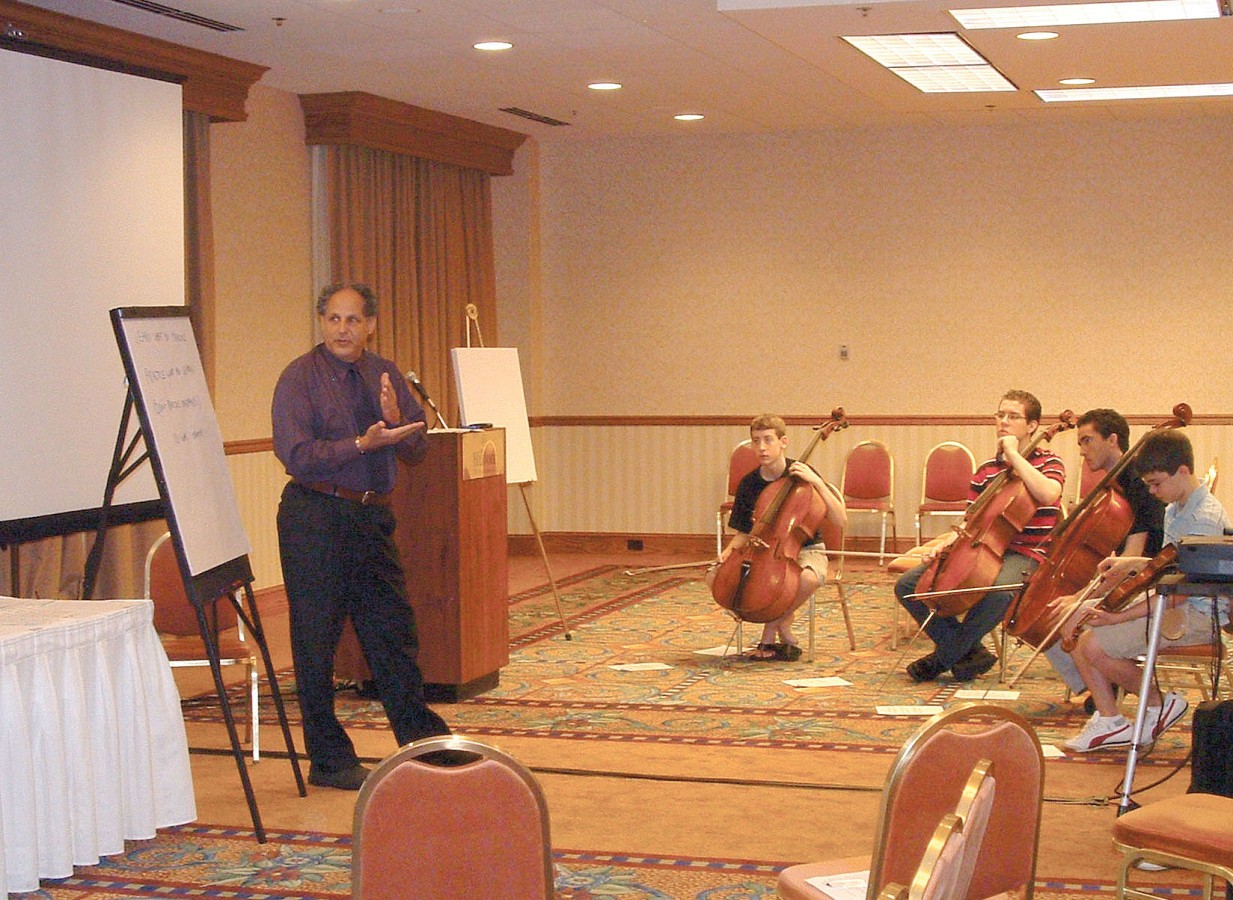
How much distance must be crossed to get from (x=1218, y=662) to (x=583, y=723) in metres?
2.30

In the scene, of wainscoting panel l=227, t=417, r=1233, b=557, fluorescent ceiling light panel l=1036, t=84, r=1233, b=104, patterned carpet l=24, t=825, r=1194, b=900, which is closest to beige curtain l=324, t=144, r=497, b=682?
wainscoting panel l=227, t=417, r=1233, b=557

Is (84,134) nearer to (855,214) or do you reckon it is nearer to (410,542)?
(410,542)

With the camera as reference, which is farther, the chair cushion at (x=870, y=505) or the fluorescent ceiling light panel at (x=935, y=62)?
the chair cushion at (x=870, y=505)

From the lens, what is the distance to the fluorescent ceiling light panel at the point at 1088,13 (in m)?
6.41

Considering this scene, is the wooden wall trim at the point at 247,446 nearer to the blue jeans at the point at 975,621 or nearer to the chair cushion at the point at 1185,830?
the blue jeans at the point at 975,621

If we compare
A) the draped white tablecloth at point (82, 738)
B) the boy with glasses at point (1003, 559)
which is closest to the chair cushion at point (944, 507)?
the boy with glasses at point (1003, 559)

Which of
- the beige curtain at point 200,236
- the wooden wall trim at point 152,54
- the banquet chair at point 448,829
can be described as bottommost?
the banquet chair at point 448,829

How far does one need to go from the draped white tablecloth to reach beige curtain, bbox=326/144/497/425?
478cm

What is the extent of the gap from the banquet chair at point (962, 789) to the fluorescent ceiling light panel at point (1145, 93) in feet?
22.1

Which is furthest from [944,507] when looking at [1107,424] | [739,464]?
[1107,424]

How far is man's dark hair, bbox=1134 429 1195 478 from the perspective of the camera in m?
5.00

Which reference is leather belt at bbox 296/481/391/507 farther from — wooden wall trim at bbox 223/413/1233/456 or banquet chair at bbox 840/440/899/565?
wooden wall trim at bbox 223/413/1233/456

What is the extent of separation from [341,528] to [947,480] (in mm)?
5689

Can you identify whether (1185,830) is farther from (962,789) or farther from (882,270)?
(882,270)
